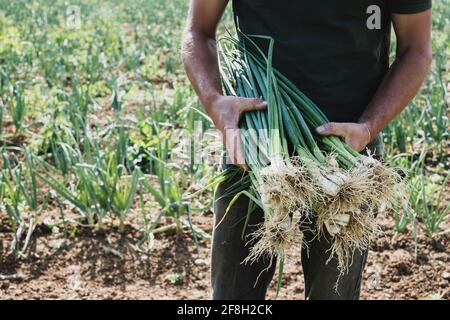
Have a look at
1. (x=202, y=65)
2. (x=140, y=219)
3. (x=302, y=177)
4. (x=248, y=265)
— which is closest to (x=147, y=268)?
(x=140, y=219)

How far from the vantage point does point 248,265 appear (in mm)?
1684

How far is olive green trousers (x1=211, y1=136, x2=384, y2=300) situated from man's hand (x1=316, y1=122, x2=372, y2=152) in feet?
0.57

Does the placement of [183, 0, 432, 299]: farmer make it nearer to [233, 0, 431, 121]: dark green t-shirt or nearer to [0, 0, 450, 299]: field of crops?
[233, 0, 431, 121]: dark green t-shirt

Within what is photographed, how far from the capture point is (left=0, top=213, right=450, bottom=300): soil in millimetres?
2518

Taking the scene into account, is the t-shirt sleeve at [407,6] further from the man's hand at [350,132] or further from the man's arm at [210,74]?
the man's arm at [210,74]

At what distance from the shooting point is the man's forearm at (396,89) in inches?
60.6

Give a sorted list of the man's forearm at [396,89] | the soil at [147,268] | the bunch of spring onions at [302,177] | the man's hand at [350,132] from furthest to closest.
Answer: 1. the soil at [147,268]
2. the man's forearm at [396,89]
3. the man's hand at [350,132]
4. the bunch of spring onions at [302,177]

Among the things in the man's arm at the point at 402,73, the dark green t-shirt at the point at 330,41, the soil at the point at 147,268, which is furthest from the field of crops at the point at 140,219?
the man's arm at the point at 402,73

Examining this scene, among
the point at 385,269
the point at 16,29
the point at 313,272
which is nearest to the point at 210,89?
the point at 313,272

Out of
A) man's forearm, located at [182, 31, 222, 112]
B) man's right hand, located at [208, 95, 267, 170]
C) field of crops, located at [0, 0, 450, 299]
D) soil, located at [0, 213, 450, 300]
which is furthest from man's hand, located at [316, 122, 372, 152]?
soil, located at [0, 213, 450, 300]

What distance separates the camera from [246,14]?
64.6 inches

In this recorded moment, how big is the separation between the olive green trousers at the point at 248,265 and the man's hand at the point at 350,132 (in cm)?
17

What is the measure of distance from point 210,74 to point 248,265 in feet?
1.67

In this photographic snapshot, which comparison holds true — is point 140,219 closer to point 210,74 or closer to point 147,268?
point 147,268
